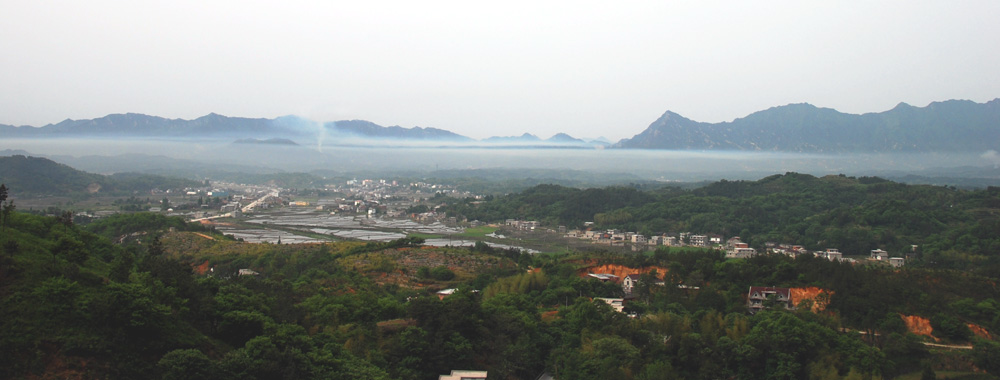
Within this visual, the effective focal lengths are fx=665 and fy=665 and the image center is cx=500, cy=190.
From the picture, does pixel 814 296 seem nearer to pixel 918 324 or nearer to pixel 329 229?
pixel 918 324

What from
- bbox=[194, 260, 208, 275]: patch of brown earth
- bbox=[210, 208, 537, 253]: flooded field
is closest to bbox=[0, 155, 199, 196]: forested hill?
bbox=[210, 208, 537, 253]: flooded field

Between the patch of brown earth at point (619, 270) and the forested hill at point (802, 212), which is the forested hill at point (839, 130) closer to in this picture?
the forested hill at point (802, 212)

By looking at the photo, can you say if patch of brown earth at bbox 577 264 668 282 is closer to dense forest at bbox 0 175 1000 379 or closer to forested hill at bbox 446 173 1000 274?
dense forest at bbox 0 175 1000 379

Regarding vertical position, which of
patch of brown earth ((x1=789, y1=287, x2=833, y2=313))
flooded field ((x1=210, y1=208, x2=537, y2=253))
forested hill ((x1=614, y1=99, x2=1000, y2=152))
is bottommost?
flooded field ((x1=210, y1=208, x2=537, y2=253))

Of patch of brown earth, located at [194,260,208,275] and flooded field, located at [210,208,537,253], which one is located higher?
patch of brown earth, located at [194,260,208,275]

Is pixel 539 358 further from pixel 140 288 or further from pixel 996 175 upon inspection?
pixel 996 175

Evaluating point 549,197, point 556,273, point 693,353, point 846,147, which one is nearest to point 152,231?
point 556,273

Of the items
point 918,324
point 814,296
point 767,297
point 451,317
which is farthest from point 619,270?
point 451,317
